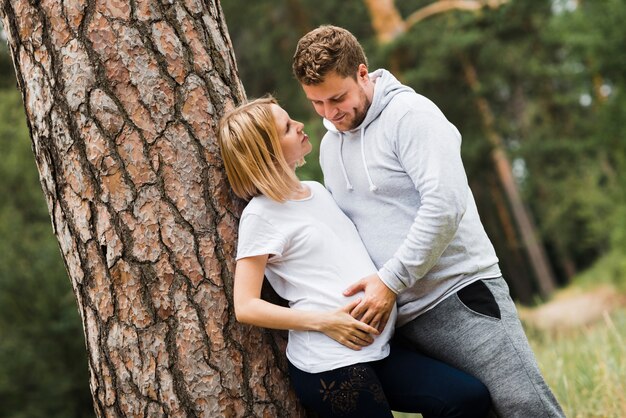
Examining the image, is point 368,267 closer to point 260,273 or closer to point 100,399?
point 260,273

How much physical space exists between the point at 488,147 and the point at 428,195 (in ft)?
65.4

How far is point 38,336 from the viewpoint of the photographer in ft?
37.4

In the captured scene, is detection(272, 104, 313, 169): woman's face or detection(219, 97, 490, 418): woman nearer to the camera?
detection(219, 97, 490, 418): woman

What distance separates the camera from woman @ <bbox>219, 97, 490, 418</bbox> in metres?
2.45

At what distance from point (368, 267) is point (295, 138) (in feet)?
1.81

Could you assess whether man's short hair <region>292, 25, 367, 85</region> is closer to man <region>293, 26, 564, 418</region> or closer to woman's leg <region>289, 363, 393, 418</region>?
man <region>293, 26, 564, 418</region>

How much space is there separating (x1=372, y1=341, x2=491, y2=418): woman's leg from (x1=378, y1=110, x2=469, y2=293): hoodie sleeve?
0.29 metres

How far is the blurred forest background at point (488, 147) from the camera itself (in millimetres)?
10125

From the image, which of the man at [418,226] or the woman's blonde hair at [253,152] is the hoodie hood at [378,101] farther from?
the woman's blonde hair at [253,152]

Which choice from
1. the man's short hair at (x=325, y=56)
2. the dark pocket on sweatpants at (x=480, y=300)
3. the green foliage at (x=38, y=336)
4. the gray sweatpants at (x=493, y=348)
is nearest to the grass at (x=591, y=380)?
the gray sweatpants at (x=493, y=348)

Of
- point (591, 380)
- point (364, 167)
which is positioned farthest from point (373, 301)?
point (591, 380)

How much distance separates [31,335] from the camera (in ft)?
37.3

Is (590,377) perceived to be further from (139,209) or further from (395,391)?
(139,209)

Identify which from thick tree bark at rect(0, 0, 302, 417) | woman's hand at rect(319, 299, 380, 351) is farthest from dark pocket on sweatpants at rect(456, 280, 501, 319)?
thick tree bark at rect(0, 0, 302, 417)
